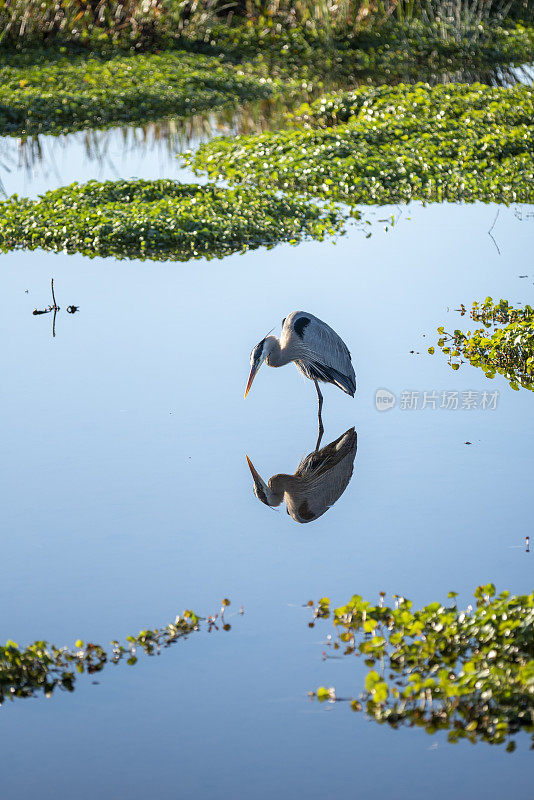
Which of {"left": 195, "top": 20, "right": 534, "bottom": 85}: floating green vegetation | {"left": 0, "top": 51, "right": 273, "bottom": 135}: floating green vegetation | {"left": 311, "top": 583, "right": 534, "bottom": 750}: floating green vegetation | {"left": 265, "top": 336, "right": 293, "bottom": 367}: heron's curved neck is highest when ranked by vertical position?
{"left": 195, "top": 20, "right": 534, "bottom": 85}: floating green vegetation

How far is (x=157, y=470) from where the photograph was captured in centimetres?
699

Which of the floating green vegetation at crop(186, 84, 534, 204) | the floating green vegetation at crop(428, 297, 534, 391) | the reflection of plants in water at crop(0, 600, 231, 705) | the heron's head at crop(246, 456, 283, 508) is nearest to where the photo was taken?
the reflection of plants in water at crop(0, 600, 231, 705)

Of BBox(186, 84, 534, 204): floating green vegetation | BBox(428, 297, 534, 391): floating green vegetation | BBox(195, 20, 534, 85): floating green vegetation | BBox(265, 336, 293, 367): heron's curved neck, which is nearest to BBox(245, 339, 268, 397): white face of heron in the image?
BBox(265, 336, 293, 367): heron's curved neck

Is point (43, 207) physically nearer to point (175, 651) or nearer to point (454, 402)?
A: point (454, 402)

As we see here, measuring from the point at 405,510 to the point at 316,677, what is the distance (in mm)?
1777

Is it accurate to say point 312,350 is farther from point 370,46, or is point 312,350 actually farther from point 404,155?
point 370,46

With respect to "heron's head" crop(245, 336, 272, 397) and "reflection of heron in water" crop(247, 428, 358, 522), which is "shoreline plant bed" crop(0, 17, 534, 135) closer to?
"heron's head" crop(245, 336, 272, 397)

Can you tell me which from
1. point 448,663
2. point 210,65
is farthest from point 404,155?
point 448,663

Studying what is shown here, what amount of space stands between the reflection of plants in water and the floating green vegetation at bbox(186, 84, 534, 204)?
8.08m

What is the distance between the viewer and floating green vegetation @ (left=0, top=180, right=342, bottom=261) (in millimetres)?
11125

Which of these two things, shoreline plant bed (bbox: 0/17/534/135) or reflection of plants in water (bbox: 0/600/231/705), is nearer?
reflection of plants in water (bbox: 0/600/231/705)

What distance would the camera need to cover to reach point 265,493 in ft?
22.3

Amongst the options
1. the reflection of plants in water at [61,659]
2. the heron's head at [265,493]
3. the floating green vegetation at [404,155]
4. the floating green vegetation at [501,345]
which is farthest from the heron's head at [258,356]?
the floating green vegetation at [404,155]

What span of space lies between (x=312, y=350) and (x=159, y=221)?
4.15 meters
